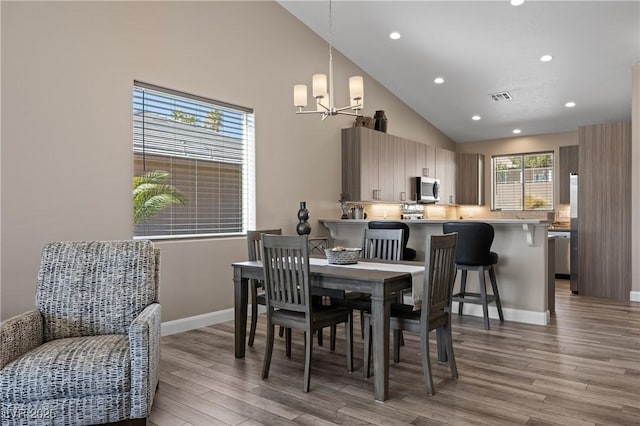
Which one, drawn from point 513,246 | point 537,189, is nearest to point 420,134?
point 537,189

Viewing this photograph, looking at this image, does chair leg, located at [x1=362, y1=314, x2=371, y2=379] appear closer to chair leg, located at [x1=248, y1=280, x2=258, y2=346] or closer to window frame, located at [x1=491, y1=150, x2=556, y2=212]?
chair leg, located at [x1=248, y1=280, x2=258, y2=346]

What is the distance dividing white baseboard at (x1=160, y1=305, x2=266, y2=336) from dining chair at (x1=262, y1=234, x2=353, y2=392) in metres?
1.58

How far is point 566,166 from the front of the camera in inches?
317

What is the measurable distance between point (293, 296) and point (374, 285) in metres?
0.55

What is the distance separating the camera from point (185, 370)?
10.5 feet

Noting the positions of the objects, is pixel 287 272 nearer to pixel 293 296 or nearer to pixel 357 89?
pixel 293 296

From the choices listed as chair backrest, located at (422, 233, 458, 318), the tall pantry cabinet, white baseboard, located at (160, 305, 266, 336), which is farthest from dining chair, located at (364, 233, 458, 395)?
the tall pantry cabinet

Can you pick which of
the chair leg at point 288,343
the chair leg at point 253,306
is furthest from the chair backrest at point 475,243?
the chair leg at point 253,306

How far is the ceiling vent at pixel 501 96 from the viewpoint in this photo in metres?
6.90

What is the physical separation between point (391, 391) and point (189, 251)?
98.5 inches

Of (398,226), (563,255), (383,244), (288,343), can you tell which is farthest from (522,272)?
(563,255)

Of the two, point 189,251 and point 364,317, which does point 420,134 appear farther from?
point 364,317

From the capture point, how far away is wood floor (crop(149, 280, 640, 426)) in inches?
96.0

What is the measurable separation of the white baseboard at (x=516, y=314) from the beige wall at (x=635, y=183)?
1.87 meters
